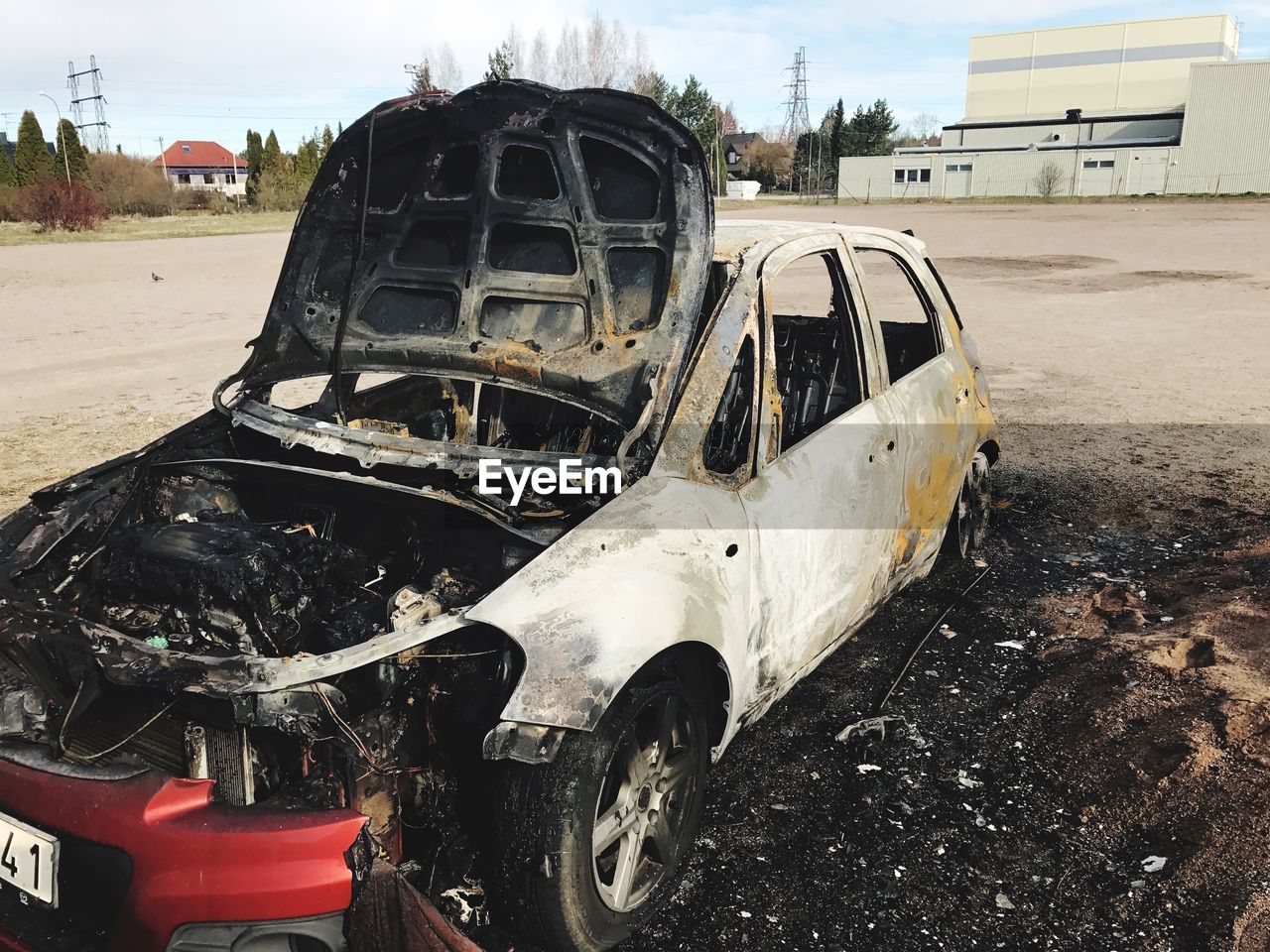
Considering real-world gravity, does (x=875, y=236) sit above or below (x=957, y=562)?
above

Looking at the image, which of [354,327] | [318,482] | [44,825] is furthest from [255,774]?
[354,327]

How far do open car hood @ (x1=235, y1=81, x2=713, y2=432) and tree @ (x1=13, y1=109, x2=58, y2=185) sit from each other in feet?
163

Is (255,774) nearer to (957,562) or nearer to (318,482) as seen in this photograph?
(318,482)

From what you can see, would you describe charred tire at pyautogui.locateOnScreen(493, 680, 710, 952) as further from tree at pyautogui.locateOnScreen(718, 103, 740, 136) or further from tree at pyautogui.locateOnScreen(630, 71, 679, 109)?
tree at pyautogui.locateOnScreen(718, 103, 740, 136)

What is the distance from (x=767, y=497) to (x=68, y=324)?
14.0 m

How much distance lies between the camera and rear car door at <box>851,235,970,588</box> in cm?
384

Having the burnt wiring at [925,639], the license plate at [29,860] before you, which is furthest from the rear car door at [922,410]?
the license plate at [29,860]

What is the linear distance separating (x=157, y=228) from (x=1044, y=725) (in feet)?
128

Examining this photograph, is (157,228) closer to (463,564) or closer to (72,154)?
→ (72,154)

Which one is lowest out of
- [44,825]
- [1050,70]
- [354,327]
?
[44,825]

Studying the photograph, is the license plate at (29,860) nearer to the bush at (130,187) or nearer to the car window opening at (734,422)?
the car window opening at (734,422)

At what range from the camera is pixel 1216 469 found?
6469 millimetres

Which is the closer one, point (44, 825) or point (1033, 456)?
point (44, 825)

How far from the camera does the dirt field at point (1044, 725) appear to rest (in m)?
2.67
